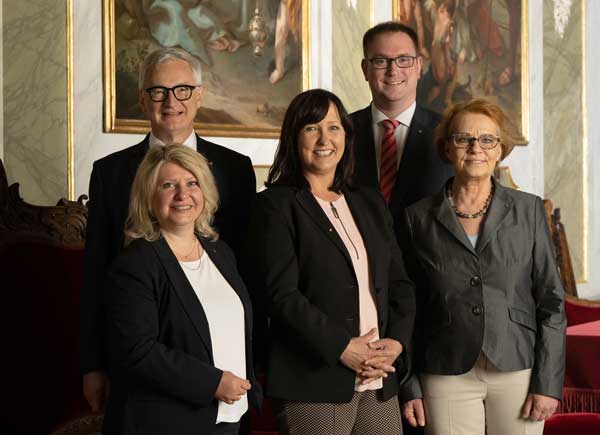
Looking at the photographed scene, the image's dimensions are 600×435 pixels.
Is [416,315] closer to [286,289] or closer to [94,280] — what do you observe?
[286,289]

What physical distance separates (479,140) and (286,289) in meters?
0.93

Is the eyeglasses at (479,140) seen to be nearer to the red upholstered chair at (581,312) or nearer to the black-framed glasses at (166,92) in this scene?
the black-framed glasses at (166,92)

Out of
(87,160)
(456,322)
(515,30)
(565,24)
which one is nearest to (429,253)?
(456,322)

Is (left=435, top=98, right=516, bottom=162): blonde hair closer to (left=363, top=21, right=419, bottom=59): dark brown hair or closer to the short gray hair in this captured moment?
(left=363, top=21, right=419, bottom=59): dark brown hair

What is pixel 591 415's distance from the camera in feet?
14.0

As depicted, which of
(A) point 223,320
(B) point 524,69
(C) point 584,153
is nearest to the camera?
(A) point 223,320

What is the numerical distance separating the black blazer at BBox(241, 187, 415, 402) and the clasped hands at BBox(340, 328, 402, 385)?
0.03m

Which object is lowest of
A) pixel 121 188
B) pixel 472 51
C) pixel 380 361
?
pixel 380 361

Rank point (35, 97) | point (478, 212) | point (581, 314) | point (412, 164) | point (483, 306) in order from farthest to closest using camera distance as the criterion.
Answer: point (581, 314) < point (35, 97) < point (412, 164) < point (478, 212) < point (483, 306)

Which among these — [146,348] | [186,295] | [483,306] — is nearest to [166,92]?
[186,295]

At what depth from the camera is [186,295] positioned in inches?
102

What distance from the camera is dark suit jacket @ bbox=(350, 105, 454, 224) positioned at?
11.9ft

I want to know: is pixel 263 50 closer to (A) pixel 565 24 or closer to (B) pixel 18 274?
(B) pixel 18 274

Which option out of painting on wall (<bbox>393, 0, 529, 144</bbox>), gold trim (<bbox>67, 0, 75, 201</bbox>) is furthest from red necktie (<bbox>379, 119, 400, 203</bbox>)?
painting on wall (<bbox>393, 0, 529, 144</bbox>)
